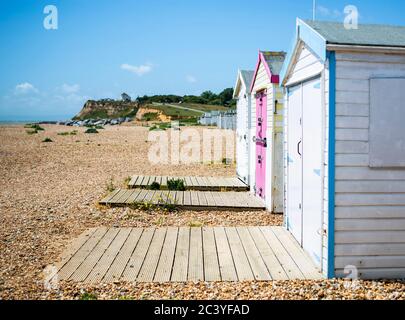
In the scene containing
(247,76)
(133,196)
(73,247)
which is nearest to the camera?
(73,247)

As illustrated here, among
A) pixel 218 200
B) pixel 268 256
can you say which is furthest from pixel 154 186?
pixel 268 256

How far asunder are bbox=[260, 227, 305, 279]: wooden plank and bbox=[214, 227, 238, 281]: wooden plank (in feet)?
2.11

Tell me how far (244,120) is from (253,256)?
6.12 metres

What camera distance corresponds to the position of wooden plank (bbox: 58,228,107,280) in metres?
4.90

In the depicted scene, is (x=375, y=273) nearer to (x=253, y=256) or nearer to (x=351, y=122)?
(x=253, y=256)

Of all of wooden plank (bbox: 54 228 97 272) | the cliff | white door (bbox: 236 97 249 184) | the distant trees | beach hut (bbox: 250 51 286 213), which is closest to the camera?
wooden plank (bbox: 54 228 97 272)

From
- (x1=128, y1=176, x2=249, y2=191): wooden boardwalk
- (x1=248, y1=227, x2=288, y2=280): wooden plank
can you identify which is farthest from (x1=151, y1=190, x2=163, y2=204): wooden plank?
(x1=248, y1=227, x2=288, y2=280): wooden plank

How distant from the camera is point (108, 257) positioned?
5465 mm

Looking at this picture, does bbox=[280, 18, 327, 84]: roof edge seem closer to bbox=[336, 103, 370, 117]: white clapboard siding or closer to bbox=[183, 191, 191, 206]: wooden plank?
bbox=[336, 103, 370, 117]: white clapboard siding

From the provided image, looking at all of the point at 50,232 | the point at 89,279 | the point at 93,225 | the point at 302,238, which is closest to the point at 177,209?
the point at 93,225
